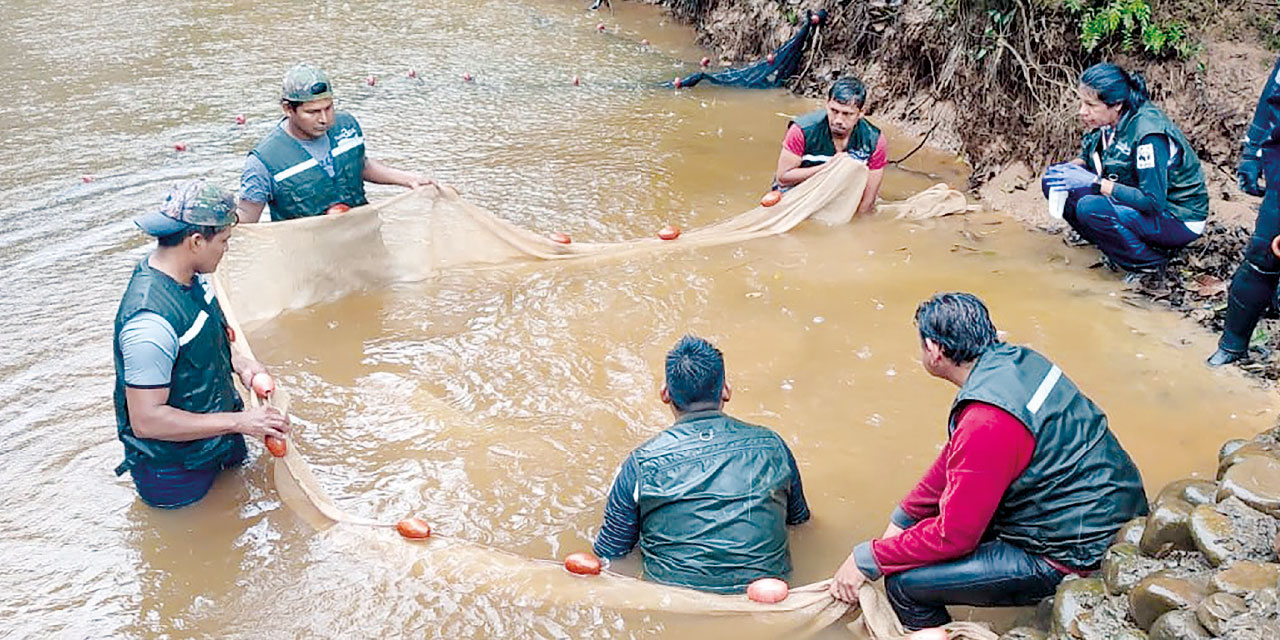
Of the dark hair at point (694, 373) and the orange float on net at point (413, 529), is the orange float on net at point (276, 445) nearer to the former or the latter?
the orange float on net at point (413, 529)

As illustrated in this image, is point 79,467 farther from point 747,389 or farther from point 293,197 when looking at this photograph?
point 747,389

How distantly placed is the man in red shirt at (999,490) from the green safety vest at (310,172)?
3674 mm

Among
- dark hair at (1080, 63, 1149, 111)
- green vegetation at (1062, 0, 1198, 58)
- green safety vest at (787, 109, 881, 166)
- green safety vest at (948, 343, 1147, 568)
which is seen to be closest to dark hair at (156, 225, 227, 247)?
green safety vest at (948, 343, 1147, 568)

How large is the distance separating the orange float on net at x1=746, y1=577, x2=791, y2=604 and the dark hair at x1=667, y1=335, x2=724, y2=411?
0.67 metres

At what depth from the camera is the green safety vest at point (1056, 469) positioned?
3078mm

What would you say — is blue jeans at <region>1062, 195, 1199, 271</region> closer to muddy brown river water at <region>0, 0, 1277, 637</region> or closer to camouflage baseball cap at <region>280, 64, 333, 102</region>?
muddy brown river water at <region>0, 0, 1277, 637</region>

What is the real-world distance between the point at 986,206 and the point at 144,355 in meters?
5.96

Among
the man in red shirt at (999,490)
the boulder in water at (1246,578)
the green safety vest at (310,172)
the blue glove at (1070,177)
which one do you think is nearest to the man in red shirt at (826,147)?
the blue glove at (1070,177)

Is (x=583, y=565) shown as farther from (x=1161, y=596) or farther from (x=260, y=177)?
(x=260, y=177)

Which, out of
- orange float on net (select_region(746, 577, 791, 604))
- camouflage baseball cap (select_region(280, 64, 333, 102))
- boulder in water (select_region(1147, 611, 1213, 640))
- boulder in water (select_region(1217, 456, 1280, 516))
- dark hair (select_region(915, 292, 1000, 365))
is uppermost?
camouflage baseball cap (select_region(280, 64, 333, 102))

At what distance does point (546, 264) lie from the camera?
6477 millimetres

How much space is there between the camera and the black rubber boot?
4.79 meters

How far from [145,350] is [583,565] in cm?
183

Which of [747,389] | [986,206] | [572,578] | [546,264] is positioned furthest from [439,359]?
[986,206]
